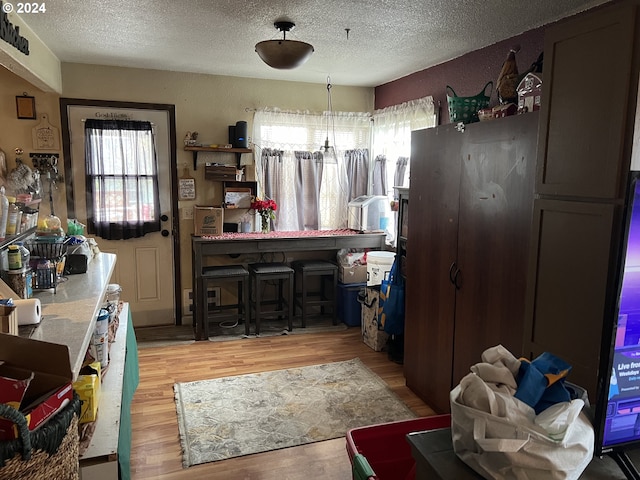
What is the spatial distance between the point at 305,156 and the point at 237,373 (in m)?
2.30

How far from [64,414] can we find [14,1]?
2403 millimetres

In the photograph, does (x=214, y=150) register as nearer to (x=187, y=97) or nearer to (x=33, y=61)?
(x=187, y=97)

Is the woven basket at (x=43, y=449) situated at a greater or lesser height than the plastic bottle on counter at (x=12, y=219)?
lesser

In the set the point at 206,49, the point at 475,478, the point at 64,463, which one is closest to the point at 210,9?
the point at 206,49

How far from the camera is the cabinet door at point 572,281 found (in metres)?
1.51

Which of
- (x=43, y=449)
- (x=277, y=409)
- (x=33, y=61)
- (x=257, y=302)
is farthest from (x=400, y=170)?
(x=43, y=449)

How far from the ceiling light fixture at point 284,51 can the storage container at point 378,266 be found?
2005 millimetres

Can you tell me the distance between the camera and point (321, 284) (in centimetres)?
499

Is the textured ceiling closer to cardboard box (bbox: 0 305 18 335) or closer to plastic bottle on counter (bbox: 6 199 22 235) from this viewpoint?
plastic bottle on counter (bbox: 6 199 22 235)

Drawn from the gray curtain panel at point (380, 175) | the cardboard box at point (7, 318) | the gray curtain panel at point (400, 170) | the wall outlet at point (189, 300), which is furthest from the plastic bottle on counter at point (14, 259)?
the gray curtain panel at point (380, 175)

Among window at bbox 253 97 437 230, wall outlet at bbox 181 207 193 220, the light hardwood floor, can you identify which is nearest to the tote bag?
the light hardwood floor

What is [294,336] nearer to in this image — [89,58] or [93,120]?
[93,120]

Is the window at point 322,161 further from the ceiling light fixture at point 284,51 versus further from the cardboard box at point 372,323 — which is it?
the ceiling light fixture at point 284,51

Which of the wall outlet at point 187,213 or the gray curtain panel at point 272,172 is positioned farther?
the gray curtain panel at point 272,172
